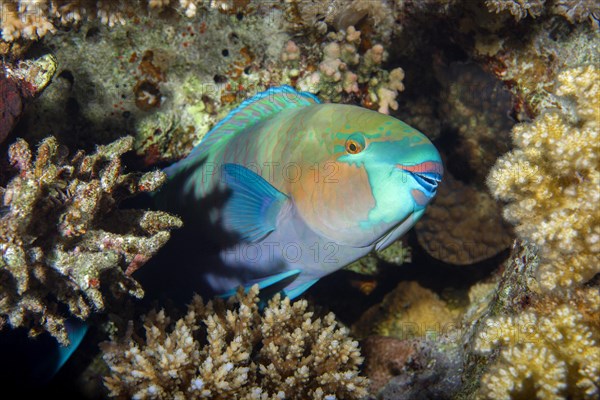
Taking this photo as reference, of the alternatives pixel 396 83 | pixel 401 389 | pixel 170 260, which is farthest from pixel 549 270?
pixel 170 260

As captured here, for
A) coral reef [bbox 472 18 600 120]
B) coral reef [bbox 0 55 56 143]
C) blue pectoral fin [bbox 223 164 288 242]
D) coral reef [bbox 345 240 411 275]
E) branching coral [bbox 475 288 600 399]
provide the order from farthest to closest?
coral reef [bbox 345 240 411 275] → coral reef [bbox 472 18 600 120] → blue pectoral fin [bbox 223 164 288 242] → coral reef [bbox 0 55 56 143] → branching coral [bbox 475 288 600 399]

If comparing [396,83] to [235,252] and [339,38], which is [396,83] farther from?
[235,252]

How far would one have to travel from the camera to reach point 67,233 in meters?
2.35

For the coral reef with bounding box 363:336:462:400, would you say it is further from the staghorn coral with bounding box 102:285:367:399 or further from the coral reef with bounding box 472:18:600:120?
the coral reef with bounding box 472:18:600:120

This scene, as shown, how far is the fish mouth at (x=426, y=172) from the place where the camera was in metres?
2.19

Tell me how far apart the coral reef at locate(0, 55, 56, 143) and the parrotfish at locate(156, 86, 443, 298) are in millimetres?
1091

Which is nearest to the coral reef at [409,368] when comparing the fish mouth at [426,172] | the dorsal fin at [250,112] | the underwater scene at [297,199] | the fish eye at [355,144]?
the underwater scene at [297,199]

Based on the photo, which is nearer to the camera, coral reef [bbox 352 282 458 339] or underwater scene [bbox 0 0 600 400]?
underwater scene [bbox 0 0 600 400]

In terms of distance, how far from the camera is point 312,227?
2.62m

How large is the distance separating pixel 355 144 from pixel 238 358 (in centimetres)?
153

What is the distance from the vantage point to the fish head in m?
2.23

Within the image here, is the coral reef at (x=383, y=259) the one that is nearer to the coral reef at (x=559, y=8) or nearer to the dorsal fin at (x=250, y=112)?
the dorsal fin at (x=250, y=112)

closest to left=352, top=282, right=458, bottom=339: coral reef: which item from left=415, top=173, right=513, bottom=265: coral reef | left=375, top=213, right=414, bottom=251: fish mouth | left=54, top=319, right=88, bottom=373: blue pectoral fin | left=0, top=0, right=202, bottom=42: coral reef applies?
left=415, top=173, right=513, bottom=265: coral reef

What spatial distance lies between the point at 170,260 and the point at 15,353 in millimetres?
1236
